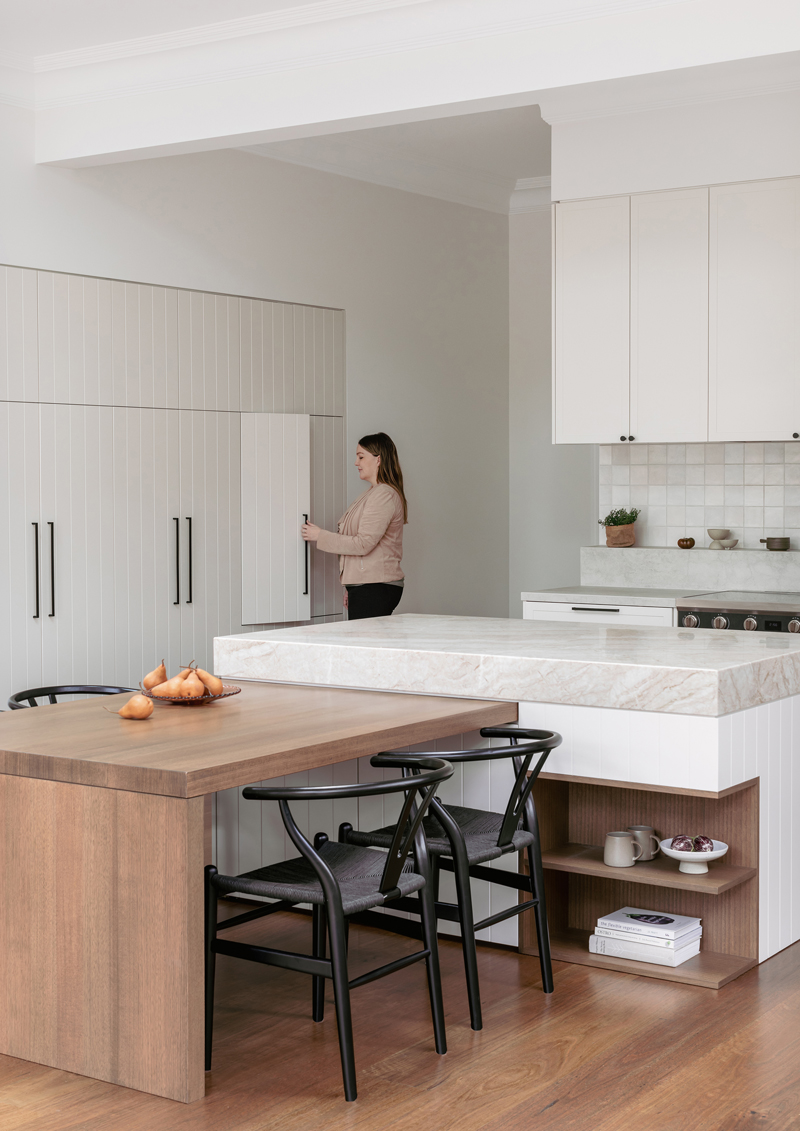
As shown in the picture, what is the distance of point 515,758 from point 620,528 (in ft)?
10.8

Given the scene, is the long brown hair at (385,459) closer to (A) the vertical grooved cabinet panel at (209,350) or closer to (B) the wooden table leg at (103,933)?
(A) the vertical grooved cabinet panel at (209,350)

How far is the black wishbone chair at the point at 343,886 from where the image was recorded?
267cm

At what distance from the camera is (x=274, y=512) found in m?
6.27

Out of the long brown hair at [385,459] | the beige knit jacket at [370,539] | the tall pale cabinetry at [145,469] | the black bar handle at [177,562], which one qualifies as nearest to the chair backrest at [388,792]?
the tall pale cabinetry at [145,469]

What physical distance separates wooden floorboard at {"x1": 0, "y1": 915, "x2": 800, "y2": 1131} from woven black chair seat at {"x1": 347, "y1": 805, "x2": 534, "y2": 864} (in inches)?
16.2

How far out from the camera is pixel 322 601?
21.6ft

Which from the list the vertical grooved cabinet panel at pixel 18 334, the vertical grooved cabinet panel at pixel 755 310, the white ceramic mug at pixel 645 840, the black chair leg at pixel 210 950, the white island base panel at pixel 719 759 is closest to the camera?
the black chair leg at pixel 210 950

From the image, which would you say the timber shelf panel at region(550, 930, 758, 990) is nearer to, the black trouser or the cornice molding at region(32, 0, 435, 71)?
the black trouser

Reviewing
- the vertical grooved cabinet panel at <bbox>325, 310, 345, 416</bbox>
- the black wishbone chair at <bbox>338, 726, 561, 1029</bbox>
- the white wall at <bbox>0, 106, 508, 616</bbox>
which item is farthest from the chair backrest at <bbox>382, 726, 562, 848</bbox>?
the vertical grooved cabinet panel at <bbox>325, 310, 345, 416</bbox>

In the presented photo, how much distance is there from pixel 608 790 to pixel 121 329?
10.1 ft

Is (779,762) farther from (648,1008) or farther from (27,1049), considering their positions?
(27,1049)

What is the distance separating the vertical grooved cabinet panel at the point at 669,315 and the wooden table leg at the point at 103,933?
363 centimetres

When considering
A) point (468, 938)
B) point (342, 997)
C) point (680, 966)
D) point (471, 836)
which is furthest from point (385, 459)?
point (342, 997)

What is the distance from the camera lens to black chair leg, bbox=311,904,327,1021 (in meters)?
3.15
